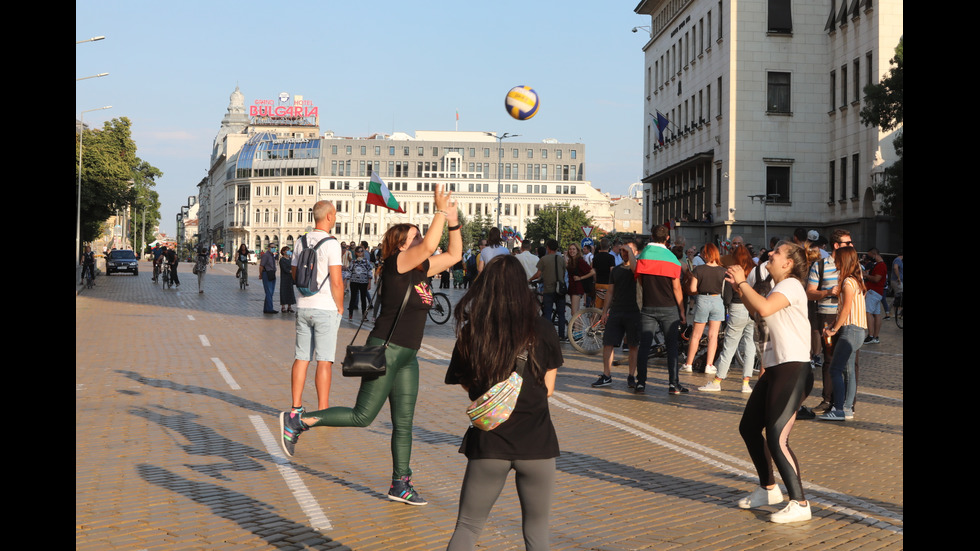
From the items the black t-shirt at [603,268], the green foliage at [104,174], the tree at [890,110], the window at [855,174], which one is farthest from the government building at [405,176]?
the black t-shirt at [603,268]

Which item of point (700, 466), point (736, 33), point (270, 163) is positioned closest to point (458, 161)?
point (270, 163)

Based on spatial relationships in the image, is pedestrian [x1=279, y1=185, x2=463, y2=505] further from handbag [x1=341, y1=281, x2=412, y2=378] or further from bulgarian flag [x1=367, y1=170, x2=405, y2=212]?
bulgarian flag [x1=367, y1=170, x2=405, y2=212]

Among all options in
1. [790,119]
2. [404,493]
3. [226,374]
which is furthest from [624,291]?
→ [790,119]

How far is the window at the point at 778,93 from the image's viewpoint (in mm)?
51625

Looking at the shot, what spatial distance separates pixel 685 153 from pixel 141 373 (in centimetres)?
5142

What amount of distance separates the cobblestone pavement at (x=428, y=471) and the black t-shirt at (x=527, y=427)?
158cm

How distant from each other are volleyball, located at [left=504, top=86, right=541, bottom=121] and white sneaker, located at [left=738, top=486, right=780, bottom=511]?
12.8 m

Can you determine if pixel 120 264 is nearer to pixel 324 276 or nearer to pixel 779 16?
pixel 779 16

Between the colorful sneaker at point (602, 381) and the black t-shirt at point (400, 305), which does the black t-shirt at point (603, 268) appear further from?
the black t-shirt at point (400, 305)

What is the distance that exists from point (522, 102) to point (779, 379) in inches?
517

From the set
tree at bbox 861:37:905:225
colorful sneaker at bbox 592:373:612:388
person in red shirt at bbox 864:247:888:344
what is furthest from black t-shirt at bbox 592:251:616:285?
tree at bbox 861:37:905:225

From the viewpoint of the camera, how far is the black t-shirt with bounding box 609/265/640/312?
12773 mm

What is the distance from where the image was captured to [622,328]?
13.0 m

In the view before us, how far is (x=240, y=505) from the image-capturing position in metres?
6.76
